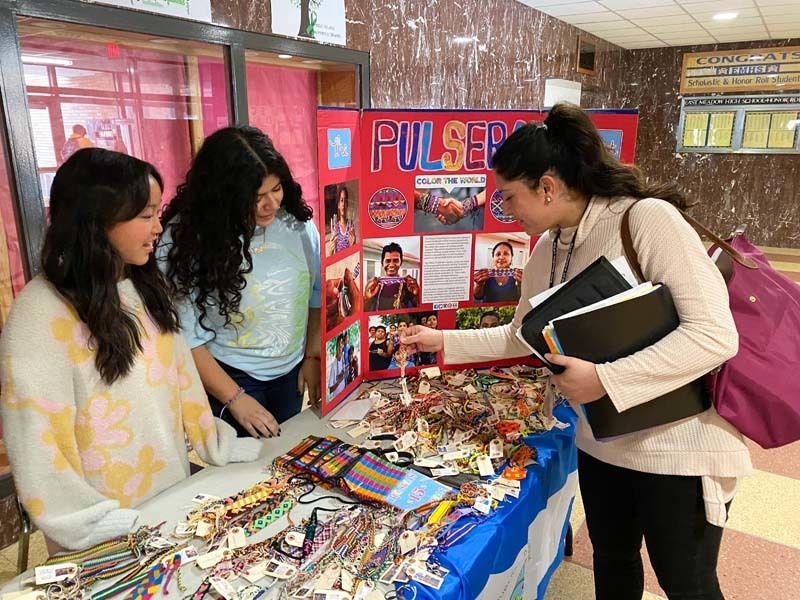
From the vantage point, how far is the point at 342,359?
173 centimetres

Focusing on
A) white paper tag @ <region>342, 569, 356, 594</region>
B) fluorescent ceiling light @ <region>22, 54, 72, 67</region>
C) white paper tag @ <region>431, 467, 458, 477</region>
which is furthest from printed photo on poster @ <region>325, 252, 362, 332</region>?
fluorescent ceiling light @ <region>22, 54, 72, 67</region>

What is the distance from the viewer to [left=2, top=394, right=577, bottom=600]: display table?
3.61 feet

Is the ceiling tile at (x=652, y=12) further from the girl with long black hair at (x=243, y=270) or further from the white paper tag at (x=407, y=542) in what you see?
the white paper tag at (x=407, y=542)

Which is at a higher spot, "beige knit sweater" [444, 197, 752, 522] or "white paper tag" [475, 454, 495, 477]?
"beige knit sweater" [444, 197, 752, 522]

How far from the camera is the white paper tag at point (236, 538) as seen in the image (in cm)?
111

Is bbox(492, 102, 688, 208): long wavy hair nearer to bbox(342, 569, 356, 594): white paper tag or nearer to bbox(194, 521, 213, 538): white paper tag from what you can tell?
bbox(342, 569, 356, 594): white paper tag

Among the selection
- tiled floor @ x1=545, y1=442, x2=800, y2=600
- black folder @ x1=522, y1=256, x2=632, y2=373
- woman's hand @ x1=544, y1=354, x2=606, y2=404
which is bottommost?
tiled floor @ x1=545, y1=442, x2=800, y2=600

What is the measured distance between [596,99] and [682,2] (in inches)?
85.7

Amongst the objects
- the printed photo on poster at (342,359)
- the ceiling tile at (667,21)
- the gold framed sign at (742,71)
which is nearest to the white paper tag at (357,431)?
the printed photo on poster at (342,359)

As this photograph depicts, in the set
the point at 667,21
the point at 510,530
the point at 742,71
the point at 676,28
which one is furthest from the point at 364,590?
the point at 742,71

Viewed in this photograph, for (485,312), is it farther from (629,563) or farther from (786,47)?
(786,47)

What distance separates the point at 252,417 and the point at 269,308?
301 mm

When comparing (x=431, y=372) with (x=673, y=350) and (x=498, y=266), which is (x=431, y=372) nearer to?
(x=498, y=266)

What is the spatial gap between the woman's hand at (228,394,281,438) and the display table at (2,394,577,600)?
0.03m
